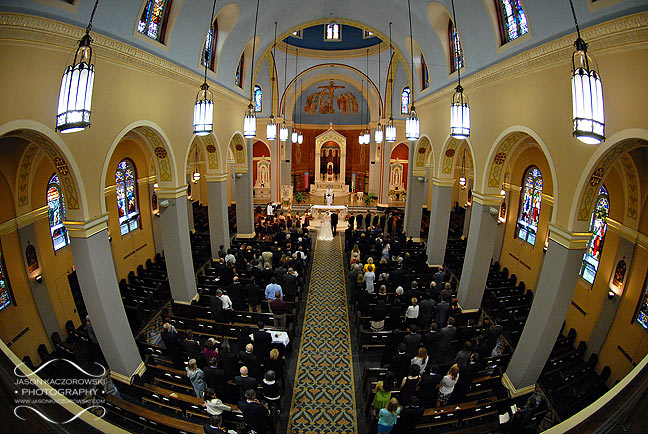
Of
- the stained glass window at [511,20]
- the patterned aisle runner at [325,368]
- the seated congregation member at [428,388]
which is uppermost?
the stained glass window at [511,20]

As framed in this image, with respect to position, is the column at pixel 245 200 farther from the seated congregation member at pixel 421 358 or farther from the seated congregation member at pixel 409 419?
the seated congregation member at pixel 409 419

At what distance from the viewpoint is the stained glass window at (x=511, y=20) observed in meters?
7.96

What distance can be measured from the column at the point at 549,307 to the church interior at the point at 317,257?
4cm

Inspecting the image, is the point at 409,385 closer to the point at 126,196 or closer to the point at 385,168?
the point at 126,196

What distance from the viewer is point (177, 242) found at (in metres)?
11.0

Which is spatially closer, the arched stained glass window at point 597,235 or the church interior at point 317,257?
the church interior at point 317,257

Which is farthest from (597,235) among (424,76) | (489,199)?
(424,76)

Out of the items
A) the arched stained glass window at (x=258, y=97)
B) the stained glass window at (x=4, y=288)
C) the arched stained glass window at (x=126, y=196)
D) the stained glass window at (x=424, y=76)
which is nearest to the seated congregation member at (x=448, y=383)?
the stained glass window at (x=4, y=288)

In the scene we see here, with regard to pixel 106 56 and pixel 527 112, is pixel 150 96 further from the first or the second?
pixel 527 112

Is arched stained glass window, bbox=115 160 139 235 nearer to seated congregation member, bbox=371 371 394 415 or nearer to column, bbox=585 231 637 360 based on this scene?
seated congregation member, bbox=371 371 394 415

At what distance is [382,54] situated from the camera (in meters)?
23.7

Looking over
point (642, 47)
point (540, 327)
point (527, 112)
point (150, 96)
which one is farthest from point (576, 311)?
point (150, 96)

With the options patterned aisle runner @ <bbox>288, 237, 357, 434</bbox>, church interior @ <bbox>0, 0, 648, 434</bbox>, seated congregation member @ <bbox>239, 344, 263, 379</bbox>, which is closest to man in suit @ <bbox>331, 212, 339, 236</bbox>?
church interior @ <bbox>0, 0, 648, 434</bbox>

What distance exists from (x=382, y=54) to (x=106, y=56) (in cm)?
2011
